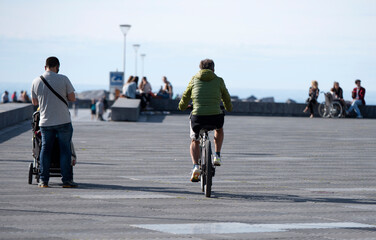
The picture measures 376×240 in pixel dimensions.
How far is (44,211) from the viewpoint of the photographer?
27.0 ft

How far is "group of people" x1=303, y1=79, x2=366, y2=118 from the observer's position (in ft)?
114

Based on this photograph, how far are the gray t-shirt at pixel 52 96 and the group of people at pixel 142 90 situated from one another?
21814mm

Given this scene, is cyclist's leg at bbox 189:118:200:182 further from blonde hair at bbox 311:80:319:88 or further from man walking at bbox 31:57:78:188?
blonde hair at bbox 311:80:319:88

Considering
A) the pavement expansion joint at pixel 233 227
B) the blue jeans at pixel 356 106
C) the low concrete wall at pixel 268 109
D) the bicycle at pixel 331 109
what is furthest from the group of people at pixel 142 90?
the pavement expansion joint at pixel 233 227

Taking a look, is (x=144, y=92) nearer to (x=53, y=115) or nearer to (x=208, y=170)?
(x=53, y=115)

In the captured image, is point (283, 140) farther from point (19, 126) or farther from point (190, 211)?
point (190, 211)

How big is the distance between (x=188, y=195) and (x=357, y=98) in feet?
88.5

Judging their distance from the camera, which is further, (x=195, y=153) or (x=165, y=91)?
(x=165, y=91)

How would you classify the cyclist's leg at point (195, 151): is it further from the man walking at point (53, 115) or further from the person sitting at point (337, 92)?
the person sitting at point (337, 92)

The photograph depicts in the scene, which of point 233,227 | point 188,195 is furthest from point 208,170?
point 233,227

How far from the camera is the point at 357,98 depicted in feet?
117

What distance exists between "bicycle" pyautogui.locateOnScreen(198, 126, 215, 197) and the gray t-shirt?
175 cm

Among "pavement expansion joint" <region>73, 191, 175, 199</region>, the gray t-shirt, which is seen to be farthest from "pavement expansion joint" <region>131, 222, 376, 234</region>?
the gray t-shirt

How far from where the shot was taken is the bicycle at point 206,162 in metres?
9.46
